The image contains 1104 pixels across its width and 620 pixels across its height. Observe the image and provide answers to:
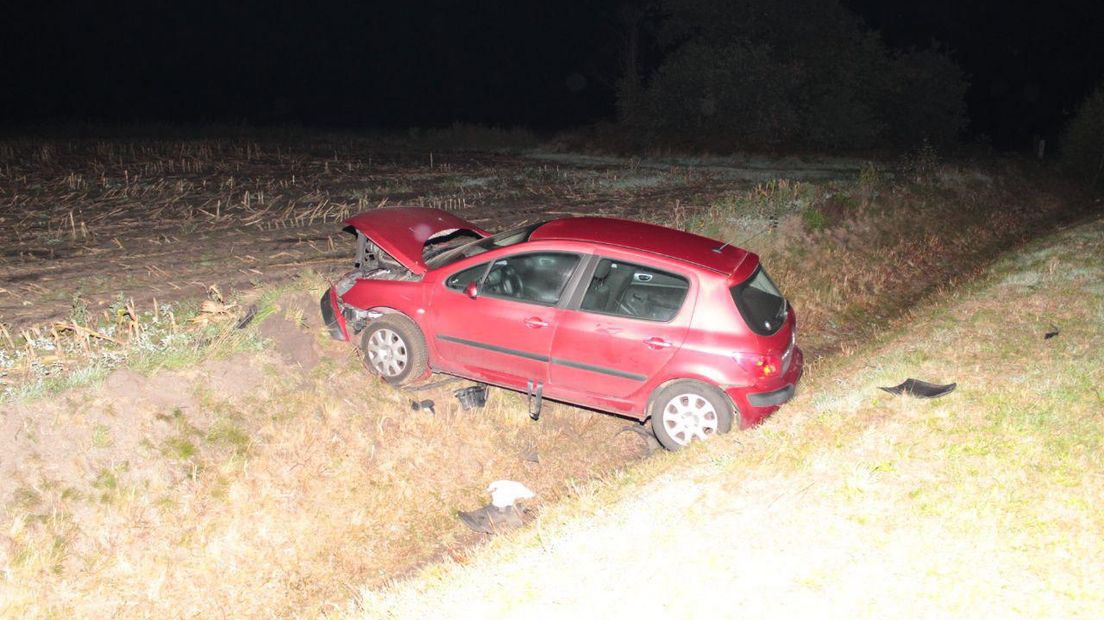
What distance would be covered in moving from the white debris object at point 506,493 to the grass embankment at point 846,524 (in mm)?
612

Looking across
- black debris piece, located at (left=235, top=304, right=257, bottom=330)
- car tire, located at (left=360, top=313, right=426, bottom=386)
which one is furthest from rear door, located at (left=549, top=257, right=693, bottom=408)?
black debris piece, located at (left=235, top=304, right=257, bottom=330)

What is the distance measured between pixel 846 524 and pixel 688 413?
2075 mm

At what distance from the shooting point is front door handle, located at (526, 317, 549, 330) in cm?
791

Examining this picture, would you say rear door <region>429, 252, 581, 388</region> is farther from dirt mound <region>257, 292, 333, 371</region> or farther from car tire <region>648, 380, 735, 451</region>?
dirt mound <region>257, 292, 333, 371</region>

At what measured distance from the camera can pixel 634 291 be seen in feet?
27.0

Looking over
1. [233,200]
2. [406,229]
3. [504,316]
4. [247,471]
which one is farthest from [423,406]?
[233,200]

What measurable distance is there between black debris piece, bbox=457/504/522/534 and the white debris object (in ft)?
0.21

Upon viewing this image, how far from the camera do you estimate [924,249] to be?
16.4 m

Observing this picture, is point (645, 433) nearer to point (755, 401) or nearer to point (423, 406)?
point (755, 401)

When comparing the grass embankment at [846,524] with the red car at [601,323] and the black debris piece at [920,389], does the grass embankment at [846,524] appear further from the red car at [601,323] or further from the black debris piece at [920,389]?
the red car at [601,323]

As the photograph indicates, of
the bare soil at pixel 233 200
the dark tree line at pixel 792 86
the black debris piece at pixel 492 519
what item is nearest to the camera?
the black debris piece at pixel 492 519

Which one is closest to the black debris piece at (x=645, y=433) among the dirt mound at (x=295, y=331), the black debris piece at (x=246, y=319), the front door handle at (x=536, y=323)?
the front door handle at (x=536, y=323)

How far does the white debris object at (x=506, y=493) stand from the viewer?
7708 millimetres

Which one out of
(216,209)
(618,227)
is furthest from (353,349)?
(216,209)
